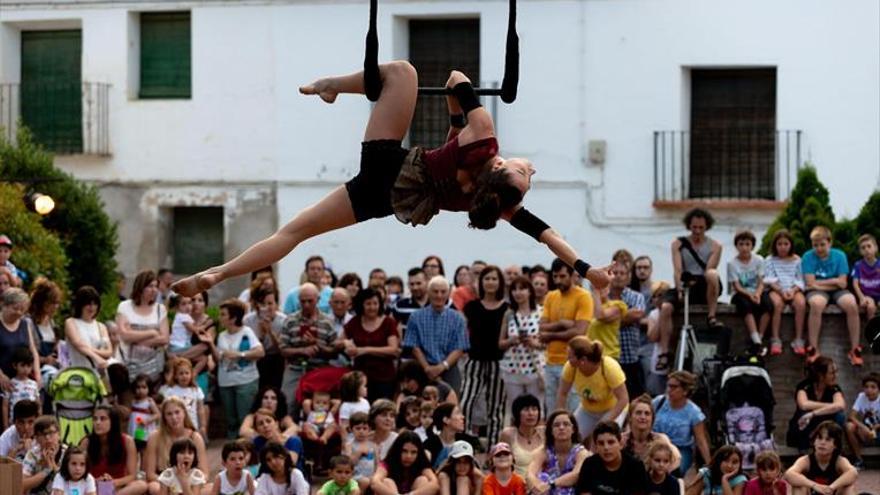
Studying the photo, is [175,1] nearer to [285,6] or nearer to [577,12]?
[285,6]

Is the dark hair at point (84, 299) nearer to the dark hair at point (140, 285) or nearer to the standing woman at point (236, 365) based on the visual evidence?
the dark hair at point (140, 285)

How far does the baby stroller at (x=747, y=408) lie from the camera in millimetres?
16438

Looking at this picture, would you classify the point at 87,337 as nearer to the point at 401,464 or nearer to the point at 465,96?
the point at 401,464

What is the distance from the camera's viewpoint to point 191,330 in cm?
1773

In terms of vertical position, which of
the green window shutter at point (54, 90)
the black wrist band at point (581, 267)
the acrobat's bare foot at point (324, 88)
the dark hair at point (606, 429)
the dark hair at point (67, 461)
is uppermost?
the green window shutter at point (54, 90)

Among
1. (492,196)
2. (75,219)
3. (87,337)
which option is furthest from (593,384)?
(75,219)

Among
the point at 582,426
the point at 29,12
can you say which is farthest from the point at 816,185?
the point at 29,12

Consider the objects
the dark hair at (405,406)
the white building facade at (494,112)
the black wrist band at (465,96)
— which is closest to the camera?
the black wrist band at (465,96)

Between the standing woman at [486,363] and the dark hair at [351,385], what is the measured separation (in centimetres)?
91

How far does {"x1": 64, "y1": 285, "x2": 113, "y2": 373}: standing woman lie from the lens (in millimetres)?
16859

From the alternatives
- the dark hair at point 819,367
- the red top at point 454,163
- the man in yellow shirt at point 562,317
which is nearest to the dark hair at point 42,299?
the man in yellow shirt at point 562,317

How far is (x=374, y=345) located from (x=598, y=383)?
6.82 feet

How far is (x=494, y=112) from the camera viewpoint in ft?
80.7

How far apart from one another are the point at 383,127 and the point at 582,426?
5.66 m
